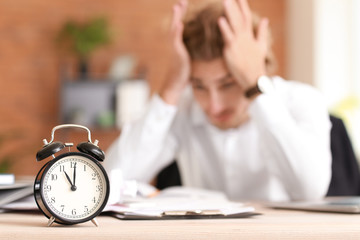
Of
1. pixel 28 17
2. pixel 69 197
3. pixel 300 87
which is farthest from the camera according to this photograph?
pixel 28 17

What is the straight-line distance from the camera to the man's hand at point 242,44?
1.52 m

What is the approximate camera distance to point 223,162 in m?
1.82

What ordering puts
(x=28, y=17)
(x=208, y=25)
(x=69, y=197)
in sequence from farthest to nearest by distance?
(x=28, y=17) → (x=208, y=25) → (x=69, y=197)

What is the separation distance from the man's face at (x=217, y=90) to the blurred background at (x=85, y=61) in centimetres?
311

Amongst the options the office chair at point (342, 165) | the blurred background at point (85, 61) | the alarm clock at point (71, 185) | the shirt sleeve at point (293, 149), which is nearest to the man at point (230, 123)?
the shirt sleeve at point (293, 149)

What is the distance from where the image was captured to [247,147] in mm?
1794

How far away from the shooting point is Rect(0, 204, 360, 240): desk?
26.9 inches

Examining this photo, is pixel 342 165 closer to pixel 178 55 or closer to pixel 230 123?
pixel 230 123

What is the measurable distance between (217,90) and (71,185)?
89cm

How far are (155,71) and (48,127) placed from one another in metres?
1.11

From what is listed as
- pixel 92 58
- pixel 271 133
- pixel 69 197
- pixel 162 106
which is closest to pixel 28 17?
pixel 92 58

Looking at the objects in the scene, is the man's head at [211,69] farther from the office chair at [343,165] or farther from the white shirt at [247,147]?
the office chair at [343,165]

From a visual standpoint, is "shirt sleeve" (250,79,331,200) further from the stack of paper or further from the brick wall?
the brick wall

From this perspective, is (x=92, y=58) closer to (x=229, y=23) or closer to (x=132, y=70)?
(x=132, y=70)
